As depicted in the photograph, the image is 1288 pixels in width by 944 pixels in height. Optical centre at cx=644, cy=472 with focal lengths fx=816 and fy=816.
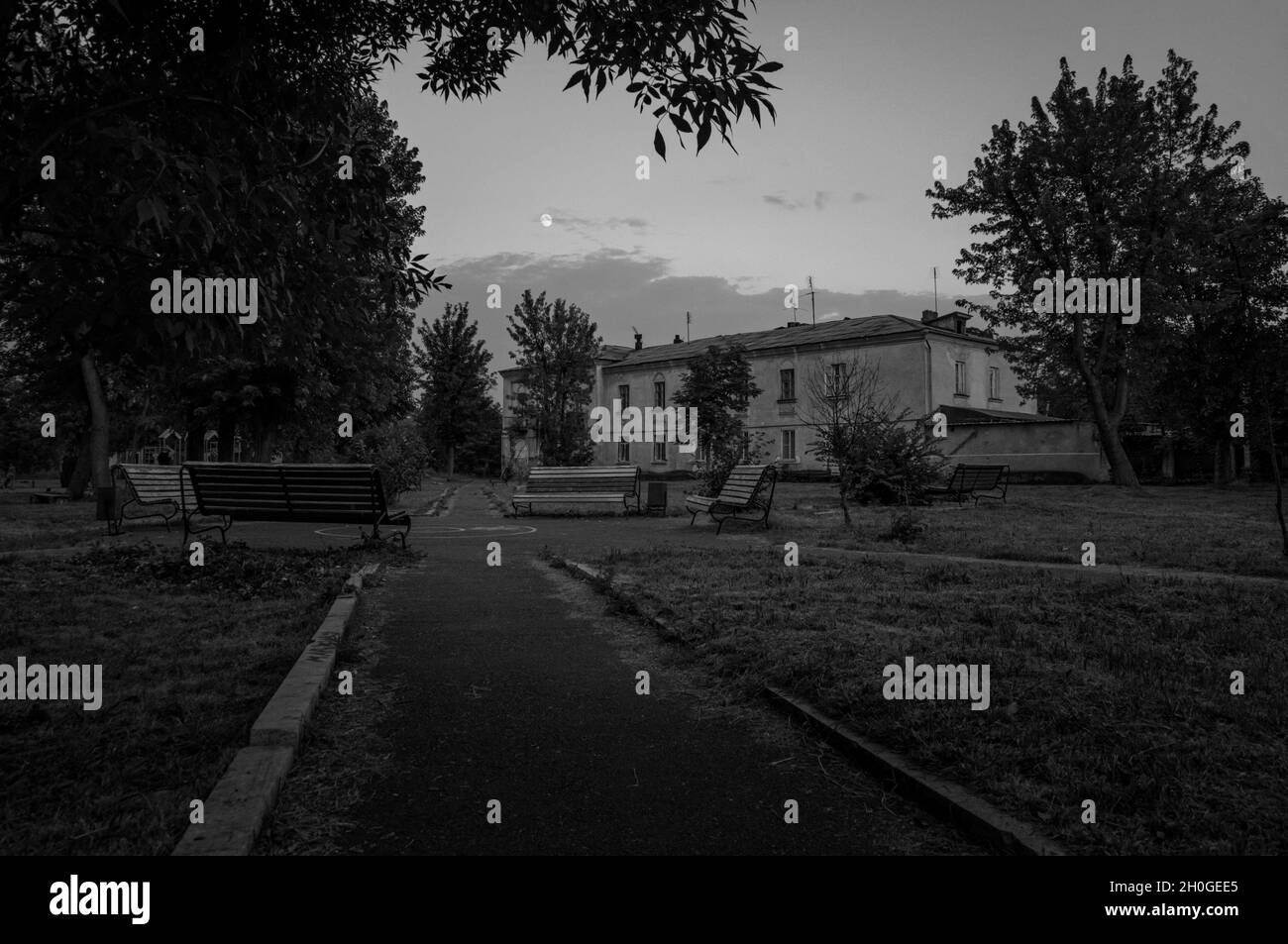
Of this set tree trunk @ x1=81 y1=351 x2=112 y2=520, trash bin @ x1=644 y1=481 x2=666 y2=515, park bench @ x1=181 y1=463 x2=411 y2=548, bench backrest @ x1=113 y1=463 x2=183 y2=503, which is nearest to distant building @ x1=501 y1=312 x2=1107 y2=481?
trash bin @ x1=644 y1=481 x2=666 y2=515

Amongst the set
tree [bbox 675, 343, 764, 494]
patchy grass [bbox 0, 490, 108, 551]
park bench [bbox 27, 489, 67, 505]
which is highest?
tree [bbox 675, 343, 764, 494]

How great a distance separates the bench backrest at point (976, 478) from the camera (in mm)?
20172

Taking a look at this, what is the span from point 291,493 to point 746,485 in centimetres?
736

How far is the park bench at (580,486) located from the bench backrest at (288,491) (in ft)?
29.4

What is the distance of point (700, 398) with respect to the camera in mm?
41125

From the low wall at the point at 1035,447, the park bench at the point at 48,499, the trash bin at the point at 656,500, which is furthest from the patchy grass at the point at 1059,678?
the low wall at the point at 1035,447

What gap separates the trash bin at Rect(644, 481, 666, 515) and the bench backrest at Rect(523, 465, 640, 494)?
0.81 m

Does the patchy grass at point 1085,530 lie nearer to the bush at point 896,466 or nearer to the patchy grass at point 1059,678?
the bush at point 896,466

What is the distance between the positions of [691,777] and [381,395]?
24.7m

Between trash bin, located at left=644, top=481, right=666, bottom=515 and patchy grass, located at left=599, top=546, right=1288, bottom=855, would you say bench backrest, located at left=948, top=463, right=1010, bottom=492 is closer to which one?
trash bin, located at left=644, top=481, right=666, bottom=515

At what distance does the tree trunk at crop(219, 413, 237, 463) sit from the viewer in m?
23.9

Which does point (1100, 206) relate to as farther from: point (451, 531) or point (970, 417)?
point (451, 531)

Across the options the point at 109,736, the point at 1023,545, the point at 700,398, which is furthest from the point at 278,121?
the point at 700,398

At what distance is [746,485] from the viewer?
14195 millimetres
